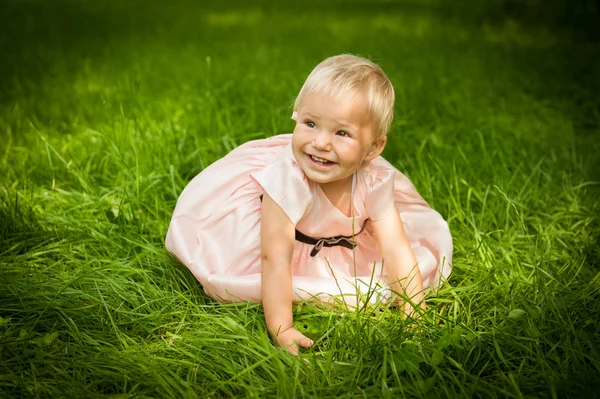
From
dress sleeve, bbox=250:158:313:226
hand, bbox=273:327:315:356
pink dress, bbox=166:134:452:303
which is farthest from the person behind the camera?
pink dress, bbox=166:134:452:303

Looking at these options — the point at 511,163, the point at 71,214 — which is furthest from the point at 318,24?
the point at 71,214

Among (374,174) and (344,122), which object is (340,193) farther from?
(344,122)

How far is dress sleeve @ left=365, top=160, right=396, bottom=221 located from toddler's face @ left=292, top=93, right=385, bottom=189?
14 centimetres

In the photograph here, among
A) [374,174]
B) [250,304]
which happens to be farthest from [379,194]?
[250,304]

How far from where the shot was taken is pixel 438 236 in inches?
97.9

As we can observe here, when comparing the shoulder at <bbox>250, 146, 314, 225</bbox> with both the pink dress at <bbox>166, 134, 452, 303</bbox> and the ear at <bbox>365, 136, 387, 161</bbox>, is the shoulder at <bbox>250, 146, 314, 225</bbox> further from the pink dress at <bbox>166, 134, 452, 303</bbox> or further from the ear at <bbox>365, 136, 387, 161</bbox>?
the ear at <bbox>365, 136, 387, 161</bbox>

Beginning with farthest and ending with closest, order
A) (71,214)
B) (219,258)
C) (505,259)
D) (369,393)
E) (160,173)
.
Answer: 1. (160,173)
2. (71,214)
3. (505,259)
4. (219,258)
5. (369,393)

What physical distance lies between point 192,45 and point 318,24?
3.16 m

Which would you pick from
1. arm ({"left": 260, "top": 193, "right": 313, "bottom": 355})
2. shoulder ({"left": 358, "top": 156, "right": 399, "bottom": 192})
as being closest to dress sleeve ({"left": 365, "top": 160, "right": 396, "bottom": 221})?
shoulder ({"left": 358, "top": 156, "right": 399, "bottom": 192})

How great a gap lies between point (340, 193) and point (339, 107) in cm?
37

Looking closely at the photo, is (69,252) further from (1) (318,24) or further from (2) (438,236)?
(1) (318,24)

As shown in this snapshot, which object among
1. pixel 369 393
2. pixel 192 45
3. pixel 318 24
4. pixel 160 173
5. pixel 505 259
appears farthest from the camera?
pixel 318 24

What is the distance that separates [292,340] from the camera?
6.46 ft

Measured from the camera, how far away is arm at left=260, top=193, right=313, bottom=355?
2.03 m
